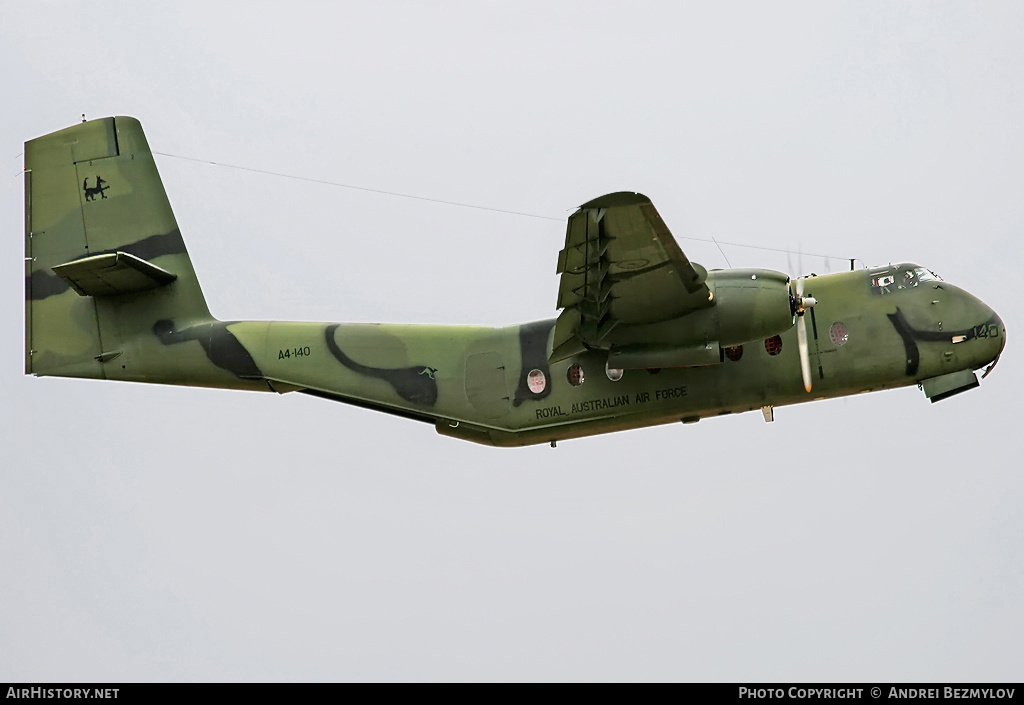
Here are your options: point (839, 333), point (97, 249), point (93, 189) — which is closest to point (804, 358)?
point (839, 333)

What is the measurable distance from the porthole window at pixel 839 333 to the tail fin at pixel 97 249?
385 inches

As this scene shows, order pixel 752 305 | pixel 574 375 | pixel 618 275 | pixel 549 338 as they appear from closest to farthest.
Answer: pixel 618 275 → pixel 752 305 → pixel 574 375 → pixel 549 338

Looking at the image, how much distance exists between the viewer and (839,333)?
20656 mm

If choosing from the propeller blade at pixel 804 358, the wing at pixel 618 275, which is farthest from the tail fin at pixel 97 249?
the propeller blade at pixel 804 358

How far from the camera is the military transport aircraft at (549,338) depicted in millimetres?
19781

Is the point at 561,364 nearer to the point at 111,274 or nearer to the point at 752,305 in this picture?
the point at 752,305

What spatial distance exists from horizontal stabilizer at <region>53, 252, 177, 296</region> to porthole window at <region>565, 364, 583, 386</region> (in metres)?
6.65

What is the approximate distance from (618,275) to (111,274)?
8.20 metres

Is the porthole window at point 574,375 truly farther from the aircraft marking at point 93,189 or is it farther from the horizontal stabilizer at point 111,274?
the aircraft marking at point 93,189

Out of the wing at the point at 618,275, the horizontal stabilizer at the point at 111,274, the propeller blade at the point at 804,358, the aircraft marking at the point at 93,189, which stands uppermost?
the aircraft marking at the point at 93,189

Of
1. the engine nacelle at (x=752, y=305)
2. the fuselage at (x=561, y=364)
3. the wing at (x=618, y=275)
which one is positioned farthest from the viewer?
the fuselage at (x=561, y=364)
